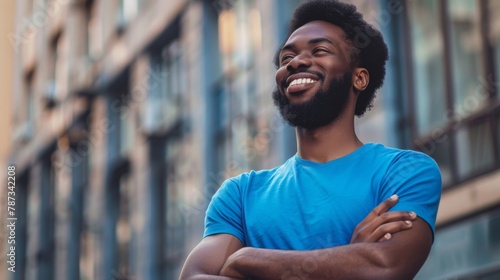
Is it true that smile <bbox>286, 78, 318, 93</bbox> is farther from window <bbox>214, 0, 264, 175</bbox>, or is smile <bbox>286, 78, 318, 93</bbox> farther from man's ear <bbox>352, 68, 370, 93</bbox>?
window <bbox>214, 0, 264, 175</bbox>

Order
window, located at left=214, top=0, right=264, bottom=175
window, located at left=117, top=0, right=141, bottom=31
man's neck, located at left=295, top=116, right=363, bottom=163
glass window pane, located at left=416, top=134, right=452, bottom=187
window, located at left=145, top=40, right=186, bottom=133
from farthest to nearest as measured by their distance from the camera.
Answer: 1. window, located at left=117, top=0, right=141, bottom=31
2. window, located at left=145, top=40, right=186, bottom=133
3. window, located at left=214, top=0, right=264, bottom=175
4. glass window pane, located at left=416, top=134, right=452, bottom=187
5. man's neck, located at left=295, top=116, right=363, bottom=163

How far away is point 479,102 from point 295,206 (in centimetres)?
894

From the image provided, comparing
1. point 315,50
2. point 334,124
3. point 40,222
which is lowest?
point 40,222

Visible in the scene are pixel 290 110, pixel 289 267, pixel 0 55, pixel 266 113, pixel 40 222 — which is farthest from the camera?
pixel 0 55

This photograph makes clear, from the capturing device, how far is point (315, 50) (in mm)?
4125

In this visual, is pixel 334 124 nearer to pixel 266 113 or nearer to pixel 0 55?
pixel 266 113

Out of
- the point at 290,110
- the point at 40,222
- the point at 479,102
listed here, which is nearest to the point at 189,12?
the point at 479,102

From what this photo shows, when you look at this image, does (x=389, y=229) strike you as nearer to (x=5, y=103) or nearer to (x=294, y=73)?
(x=294, y=73)

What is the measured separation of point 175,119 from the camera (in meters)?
22.8

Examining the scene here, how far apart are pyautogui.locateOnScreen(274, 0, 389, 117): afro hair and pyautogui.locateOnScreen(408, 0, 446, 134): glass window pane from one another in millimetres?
9034

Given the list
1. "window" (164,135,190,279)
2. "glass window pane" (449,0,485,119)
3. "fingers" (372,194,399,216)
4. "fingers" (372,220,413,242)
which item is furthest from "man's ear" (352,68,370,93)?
"window" (164,135,190,279)

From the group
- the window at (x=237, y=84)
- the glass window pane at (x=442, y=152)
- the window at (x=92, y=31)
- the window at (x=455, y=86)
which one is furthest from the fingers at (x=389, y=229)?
the window at (x=92, y=31)

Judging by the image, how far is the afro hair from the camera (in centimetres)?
426

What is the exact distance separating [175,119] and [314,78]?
18.9 m
